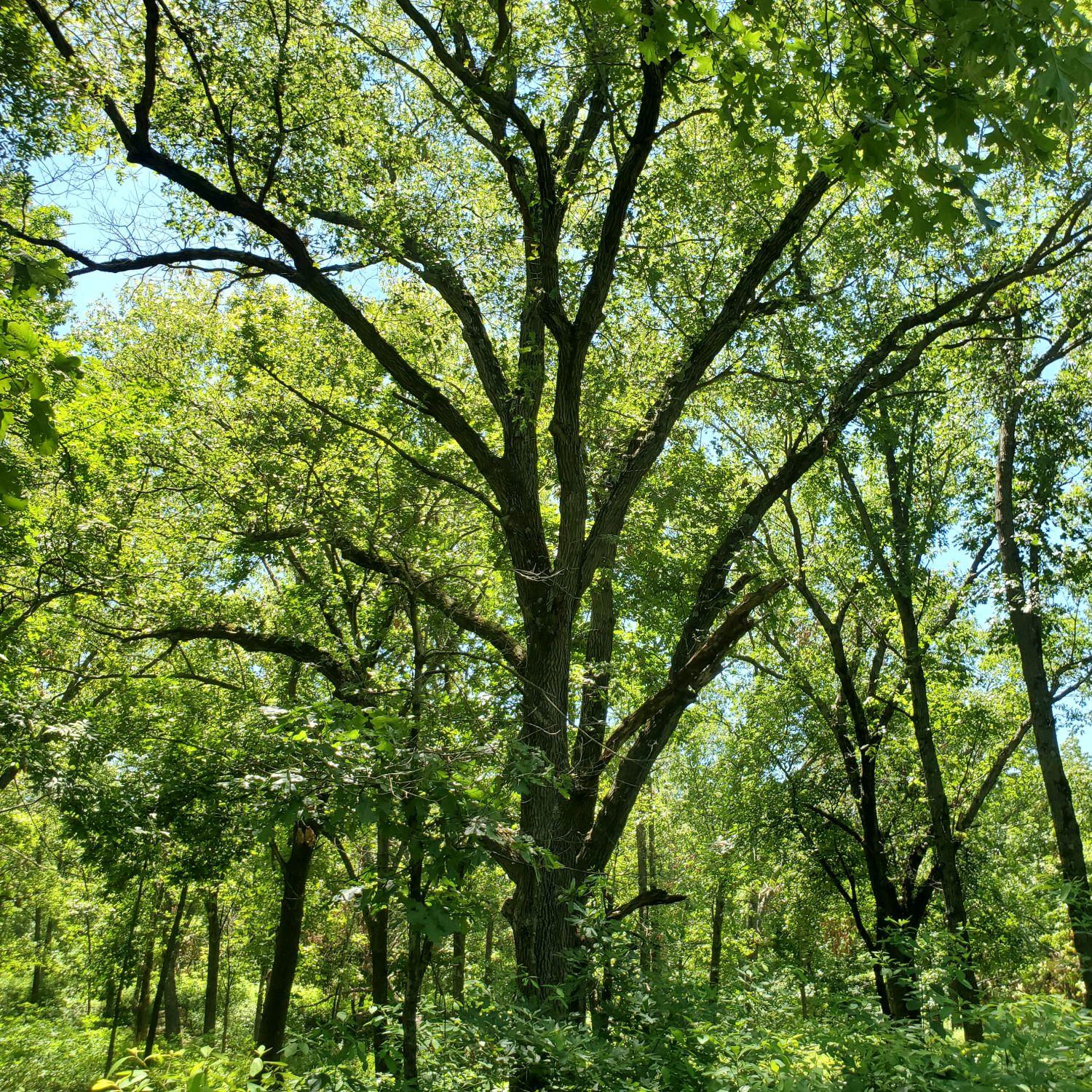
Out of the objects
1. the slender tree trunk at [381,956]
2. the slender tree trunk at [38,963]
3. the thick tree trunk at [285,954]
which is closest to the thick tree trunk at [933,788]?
the slender tree trunk at [381,956]

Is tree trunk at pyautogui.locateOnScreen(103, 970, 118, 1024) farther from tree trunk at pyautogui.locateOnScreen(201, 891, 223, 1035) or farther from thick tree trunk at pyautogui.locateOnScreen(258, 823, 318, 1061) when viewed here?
thick tree trunk at pyautogui.locateOnScreen(258, 823, 318, 1061)

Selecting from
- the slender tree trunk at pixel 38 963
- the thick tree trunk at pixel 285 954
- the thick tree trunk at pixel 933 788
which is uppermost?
the thick tree trunk at pixel 933 788

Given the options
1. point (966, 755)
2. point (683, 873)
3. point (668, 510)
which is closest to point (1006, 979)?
point (966, 755)

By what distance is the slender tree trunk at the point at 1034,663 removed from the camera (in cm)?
941

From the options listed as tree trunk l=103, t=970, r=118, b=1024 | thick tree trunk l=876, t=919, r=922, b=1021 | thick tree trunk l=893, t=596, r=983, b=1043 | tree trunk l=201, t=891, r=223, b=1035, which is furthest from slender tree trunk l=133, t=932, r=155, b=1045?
thick tree trunk l=876, t=919, r=922, b=1021

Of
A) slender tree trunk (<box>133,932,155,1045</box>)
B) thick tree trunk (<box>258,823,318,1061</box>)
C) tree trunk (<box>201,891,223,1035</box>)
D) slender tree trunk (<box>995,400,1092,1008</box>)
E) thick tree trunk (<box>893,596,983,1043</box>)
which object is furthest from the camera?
tree trunk (<box>201,891,223,1035</box>)

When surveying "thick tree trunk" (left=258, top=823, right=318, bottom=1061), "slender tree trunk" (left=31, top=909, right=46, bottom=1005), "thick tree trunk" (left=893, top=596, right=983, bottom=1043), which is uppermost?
"thick tree trunk" (left=893, top=596, right=983, bottom=1043)

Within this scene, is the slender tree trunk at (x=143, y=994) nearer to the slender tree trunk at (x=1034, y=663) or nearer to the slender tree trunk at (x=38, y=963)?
the slender tree trunk at (x=38, y=963)

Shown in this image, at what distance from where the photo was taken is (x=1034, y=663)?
1027 cm

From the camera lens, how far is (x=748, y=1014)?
15.0ft

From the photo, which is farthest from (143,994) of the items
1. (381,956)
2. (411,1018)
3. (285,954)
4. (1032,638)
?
(1032,638)

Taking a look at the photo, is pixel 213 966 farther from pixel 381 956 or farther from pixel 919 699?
pixel 919 699

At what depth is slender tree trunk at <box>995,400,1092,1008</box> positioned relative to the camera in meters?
9.41

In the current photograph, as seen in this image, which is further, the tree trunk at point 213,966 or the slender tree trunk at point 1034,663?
the tree trunk at point 213,966
